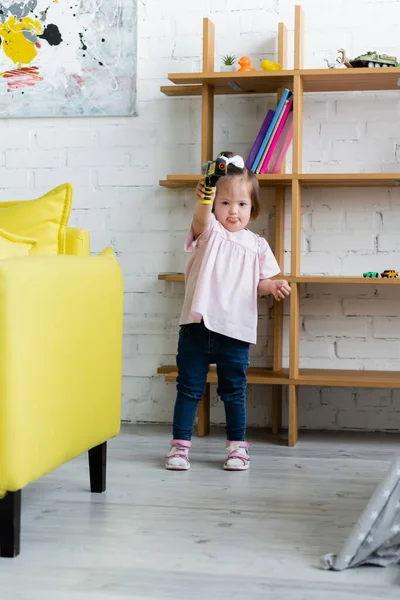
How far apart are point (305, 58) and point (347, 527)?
5.99ft

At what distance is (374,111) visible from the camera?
3066 mm

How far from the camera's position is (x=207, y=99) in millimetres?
2992

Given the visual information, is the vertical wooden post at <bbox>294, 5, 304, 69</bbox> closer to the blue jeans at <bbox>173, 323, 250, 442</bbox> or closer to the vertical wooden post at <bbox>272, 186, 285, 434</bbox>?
the vertical wooden post at <bbox>272, 186, 285, 434</bbox>

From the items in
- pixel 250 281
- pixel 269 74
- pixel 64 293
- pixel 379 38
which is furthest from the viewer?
pixel 379 38

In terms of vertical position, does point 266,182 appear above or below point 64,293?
above

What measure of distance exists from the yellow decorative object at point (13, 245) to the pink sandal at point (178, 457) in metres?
0.88

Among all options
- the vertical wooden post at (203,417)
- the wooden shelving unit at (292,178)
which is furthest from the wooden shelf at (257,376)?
the vertical wooden post at (203,417)

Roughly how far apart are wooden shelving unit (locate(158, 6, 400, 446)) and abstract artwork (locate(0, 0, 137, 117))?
9.5 inches

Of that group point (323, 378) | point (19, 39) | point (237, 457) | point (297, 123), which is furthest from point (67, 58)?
point (237, 457)

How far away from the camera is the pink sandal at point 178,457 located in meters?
2.45

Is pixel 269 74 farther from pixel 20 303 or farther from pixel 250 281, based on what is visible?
pixel 20 303

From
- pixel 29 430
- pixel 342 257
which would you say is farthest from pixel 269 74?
pixel 29 430

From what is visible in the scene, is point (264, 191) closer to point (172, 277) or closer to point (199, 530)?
point (172, 277)

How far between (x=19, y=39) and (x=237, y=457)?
180 centimetres
